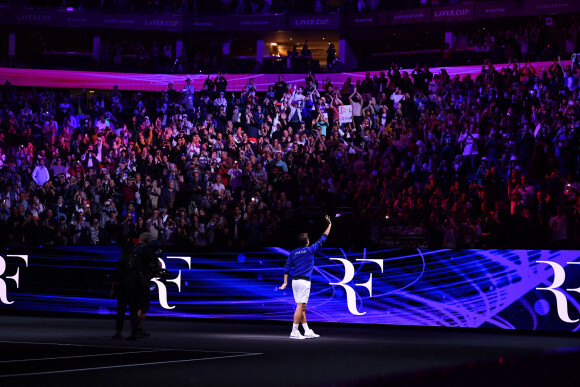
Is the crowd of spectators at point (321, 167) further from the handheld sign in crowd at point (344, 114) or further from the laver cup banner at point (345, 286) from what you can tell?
the laver cup banner at point (345, 286)

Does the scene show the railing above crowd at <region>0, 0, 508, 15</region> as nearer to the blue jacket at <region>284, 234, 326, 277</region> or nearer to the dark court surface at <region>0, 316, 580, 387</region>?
the dark court surface at <region>0, 316, 580, 387</region>

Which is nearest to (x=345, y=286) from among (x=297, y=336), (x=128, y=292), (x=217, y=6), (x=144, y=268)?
(x=297, y=336)

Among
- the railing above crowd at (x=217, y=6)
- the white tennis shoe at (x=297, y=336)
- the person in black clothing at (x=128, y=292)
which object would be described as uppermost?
the railing above crowd at (x=217, y=6)

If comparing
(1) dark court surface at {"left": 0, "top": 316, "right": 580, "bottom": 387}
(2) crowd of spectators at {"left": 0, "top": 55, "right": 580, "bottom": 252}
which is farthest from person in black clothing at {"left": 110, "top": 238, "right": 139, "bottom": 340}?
(2) crowd of spectators at {"left": 0, "top": 55, "right": 580, "bottom": 252}

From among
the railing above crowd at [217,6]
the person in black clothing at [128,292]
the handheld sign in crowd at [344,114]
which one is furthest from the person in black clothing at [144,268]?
the railing above crowd at [217,6]

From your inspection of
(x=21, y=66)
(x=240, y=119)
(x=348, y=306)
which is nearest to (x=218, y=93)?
(x=240, y=119)

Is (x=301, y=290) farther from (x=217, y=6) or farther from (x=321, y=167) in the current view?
(x=217, y=6)

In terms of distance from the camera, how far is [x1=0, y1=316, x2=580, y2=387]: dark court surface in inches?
395

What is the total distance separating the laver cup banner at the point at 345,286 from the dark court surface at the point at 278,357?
50 centimetres

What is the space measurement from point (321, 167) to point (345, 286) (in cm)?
706

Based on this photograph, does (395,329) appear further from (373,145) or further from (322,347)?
(373,145)

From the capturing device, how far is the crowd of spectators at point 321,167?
2123cm

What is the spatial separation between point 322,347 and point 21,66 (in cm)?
3690

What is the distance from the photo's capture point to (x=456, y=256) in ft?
59.4
